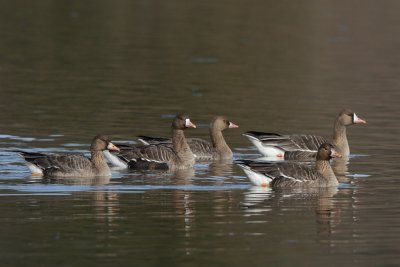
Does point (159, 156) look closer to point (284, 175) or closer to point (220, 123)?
point (220, 123)

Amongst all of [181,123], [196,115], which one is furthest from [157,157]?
[196,115]

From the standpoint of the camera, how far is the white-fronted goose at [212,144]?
2425 centimetres

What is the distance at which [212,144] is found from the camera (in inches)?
987

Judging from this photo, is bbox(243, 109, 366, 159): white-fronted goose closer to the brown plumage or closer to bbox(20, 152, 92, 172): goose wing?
the brown plumage

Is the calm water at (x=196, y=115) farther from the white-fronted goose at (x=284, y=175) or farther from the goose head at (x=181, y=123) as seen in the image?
the goose head at (x=181, y=123)

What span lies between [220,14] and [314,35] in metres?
8.84

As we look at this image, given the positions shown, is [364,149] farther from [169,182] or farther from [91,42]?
[91,42]

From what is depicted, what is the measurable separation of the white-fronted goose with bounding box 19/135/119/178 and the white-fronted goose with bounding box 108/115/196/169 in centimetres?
131

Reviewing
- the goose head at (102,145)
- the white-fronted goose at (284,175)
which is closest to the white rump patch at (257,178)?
the white-fronted goose at (284,175)

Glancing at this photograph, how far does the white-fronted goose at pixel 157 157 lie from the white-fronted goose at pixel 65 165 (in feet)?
4.30

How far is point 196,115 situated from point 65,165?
8863 mm

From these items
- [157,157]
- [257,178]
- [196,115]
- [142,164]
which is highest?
[196,115]

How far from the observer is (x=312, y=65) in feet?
132

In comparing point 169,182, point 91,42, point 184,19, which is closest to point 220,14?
point 184,19
